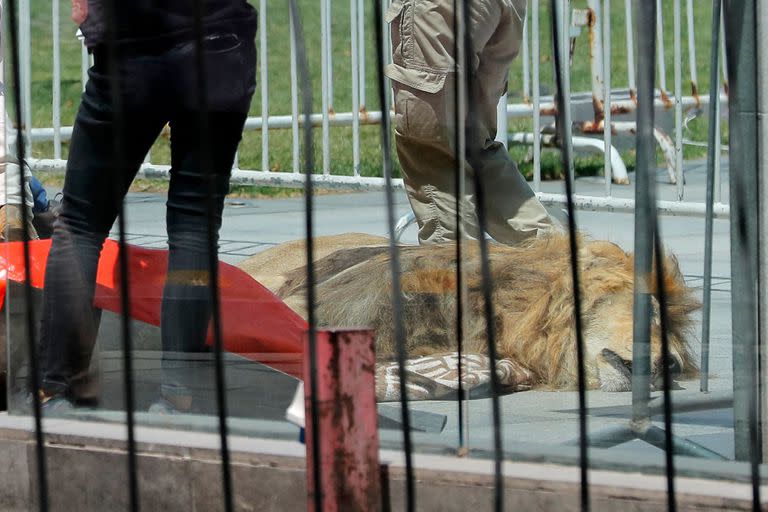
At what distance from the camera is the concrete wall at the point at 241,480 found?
2.51 m

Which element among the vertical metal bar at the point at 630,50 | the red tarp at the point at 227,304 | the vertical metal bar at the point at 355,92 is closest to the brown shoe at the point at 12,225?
the red tarp at the point at 227,304

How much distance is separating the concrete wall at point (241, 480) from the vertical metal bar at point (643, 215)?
1.30ft

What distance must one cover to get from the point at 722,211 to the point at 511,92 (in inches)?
55.3

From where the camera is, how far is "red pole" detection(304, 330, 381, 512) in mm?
2201

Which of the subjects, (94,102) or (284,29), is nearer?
(94,102)

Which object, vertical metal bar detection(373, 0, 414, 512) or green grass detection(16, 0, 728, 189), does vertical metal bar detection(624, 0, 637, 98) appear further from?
vertical metal bar detection(373, 0, 414, 512)

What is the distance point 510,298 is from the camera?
380 cm

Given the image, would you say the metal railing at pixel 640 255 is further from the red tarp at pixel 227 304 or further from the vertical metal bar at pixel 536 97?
the vertical metal bar at pixel 536 97

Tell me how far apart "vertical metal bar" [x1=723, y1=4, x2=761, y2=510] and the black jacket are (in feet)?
3.78

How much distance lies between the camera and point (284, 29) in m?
4.10

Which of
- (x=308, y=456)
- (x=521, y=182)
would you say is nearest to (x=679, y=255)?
(x=521, y=182)

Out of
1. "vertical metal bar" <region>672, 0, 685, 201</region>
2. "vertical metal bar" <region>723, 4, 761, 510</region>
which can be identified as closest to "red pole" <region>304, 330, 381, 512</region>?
"vertical metal bar" <region>723, 4, 761, 510</region>

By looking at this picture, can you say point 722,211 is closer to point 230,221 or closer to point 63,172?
point 230,221

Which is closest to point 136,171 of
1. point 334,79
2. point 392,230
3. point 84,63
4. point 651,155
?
point 84,63
